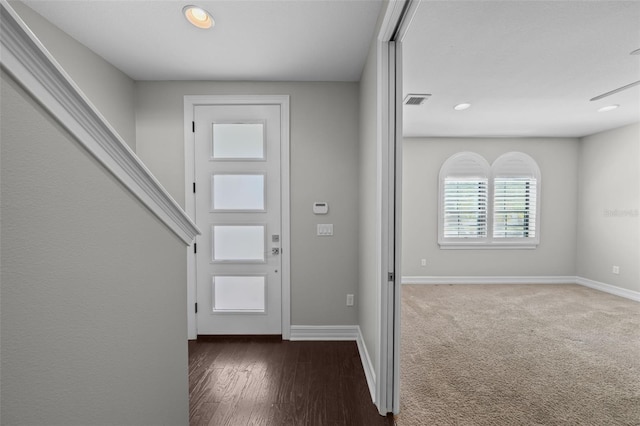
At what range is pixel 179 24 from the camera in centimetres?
199

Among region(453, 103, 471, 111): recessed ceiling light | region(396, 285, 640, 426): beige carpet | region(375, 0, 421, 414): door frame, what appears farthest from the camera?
region(453, 103, 471, 111): recessed ceiling light

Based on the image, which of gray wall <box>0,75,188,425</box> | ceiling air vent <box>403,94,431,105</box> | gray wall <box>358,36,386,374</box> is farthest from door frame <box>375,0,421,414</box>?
ceiling air vent <box>403,94,431,105</box>

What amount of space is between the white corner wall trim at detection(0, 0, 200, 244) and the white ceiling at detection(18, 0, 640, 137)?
1.41 metres

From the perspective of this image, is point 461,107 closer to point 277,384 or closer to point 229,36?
point 229,36

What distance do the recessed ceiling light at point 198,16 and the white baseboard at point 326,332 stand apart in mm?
2625

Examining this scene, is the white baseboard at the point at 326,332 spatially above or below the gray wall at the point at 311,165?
below

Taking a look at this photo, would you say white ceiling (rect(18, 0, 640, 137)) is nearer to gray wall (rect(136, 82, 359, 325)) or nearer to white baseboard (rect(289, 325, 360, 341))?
gray wall (rect(136, 82, 359, 325))

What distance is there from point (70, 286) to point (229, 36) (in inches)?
79.1

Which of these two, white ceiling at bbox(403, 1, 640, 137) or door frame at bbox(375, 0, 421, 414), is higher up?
white ceiling at bbox(403, 1, 640, 137)

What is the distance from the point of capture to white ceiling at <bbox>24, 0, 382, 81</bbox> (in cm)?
184

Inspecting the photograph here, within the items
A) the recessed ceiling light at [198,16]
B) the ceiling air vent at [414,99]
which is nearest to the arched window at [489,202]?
the ceiling air vent at [414,99]

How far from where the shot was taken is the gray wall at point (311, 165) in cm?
286

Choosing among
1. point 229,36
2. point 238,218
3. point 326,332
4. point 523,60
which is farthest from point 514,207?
point 229,36

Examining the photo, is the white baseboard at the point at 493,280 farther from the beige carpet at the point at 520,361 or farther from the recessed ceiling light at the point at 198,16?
the recessed ceiling light at the point at 198,16
